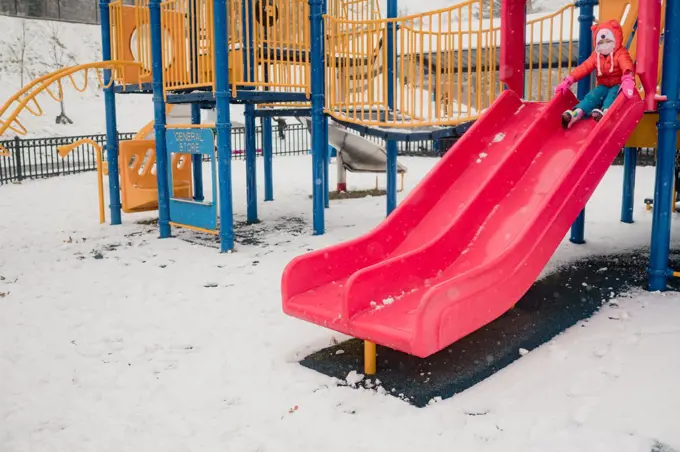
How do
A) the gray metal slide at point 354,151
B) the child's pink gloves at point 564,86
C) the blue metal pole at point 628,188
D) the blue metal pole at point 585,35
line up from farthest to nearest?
the gray metal slide at point 354,151 → the blue metal pole at point 628,188 → the blue metal pole at point 585,35 → the child's pink gloves at point 564,86

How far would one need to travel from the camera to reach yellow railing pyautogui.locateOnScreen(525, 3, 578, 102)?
22.4 feet

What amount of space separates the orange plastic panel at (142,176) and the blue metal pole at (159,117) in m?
0.34

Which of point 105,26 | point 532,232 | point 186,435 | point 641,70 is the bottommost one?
point 186,435

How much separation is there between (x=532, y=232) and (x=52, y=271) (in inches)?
191

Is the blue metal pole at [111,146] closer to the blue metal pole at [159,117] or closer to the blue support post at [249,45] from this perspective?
the blue metal pole at [159,117]

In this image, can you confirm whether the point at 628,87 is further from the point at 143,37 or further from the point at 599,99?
the point at 143,37

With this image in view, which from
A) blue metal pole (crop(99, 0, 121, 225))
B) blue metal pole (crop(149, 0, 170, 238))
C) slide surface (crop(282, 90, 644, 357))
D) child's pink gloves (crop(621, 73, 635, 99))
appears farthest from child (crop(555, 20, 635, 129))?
blue metal pole (crop(99, 0, 121, 225))

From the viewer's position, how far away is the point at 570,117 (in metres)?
5.34

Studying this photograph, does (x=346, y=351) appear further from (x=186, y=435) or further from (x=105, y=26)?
(x=105, y=26)

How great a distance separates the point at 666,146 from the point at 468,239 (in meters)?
1.92

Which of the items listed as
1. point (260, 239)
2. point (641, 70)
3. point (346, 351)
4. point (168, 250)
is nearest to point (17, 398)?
point (346, 351)

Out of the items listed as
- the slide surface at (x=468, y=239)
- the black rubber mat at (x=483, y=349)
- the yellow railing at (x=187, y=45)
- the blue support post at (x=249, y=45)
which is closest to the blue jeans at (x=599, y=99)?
the slide surface at (x=468, y=239)

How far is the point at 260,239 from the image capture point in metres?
7.93

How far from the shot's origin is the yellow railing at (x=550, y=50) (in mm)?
6816
